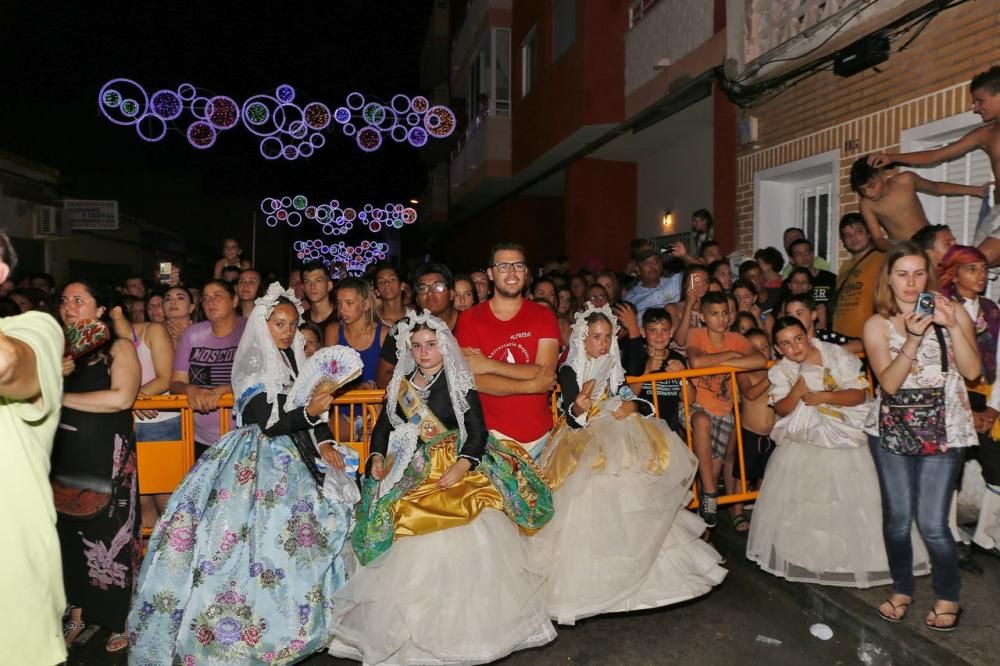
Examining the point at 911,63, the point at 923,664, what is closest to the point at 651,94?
the point at 911,63

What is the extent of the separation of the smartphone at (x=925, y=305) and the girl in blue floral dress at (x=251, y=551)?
332 cm

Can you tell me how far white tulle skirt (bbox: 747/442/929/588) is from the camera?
5.05 m

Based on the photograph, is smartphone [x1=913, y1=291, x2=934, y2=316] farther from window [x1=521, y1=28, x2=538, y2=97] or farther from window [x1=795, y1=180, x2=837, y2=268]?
window [x1=521, y1=28, x2=538, y2=97]

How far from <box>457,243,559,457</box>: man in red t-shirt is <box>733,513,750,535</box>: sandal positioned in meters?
2.33

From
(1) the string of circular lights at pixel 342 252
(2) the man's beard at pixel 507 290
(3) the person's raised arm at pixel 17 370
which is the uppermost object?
(1) the string of circular lights at pixel 342 252

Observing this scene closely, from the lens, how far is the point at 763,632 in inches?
193

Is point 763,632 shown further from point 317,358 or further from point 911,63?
point 911,63

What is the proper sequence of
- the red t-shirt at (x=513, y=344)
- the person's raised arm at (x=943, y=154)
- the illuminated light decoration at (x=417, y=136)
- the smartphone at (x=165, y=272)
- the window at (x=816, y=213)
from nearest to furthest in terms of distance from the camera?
the red t-shirt at (x=513, y=344) → the person's raised arm at (x=943, y=154) → the window at (x=816, y=213) → the smartphone at (x=165, y=272) → the illuminated light decoration at (x=417, y=136)

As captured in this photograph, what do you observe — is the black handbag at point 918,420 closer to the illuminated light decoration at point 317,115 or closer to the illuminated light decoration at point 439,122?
the illuminated light decoration at point 317,115

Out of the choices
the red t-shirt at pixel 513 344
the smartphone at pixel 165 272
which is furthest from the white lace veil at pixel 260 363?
the smartphone at pixel 165 272

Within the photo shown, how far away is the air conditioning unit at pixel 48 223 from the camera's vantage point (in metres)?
21.2

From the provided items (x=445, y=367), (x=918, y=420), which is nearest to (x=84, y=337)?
(x=445, y=367)

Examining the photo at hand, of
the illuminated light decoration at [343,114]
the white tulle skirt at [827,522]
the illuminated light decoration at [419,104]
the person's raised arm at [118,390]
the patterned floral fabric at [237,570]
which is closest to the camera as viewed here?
the patterned floral fabric at [237,570]

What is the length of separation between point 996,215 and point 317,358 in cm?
496
